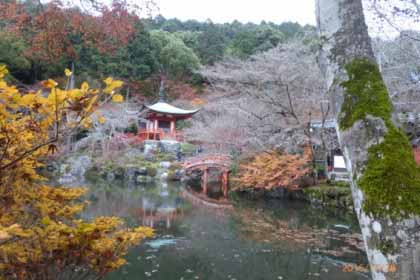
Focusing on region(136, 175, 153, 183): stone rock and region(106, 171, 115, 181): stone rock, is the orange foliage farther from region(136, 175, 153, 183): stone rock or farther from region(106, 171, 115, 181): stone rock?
region(106, 171, 115, 181): stone rock

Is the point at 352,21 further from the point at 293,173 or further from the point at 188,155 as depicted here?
the point at 188,155

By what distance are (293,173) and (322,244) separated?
5171 mm

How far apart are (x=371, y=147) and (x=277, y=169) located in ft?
35.1

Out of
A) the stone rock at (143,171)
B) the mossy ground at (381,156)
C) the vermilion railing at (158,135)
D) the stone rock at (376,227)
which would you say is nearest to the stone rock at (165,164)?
the stone rock at (143,171)


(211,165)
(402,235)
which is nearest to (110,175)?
(211,165)

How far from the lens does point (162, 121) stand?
884 inches

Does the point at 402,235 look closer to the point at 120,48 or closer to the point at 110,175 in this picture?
the point at 120,48

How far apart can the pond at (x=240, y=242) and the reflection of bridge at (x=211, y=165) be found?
14.9ft

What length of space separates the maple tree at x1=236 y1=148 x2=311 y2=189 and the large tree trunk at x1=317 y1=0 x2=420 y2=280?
34.0 feet

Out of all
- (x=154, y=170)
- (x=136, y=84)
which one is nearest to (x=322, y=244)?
(x=154, y=170)

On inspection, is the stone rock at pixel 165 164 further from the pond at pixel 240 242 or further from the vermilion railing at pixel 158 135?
the pond at pixel 240 242

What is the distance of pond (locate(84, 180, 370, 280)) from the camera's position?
4.80 m

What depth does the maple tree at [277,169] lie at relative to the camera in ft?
37.8

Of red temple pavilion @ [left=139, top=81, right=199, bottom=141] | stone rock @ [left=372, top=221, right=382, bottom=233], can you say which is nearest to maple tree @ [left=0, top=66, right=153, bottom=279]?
stone rock @ [left=372, top=221, right=382, bottom=233]
